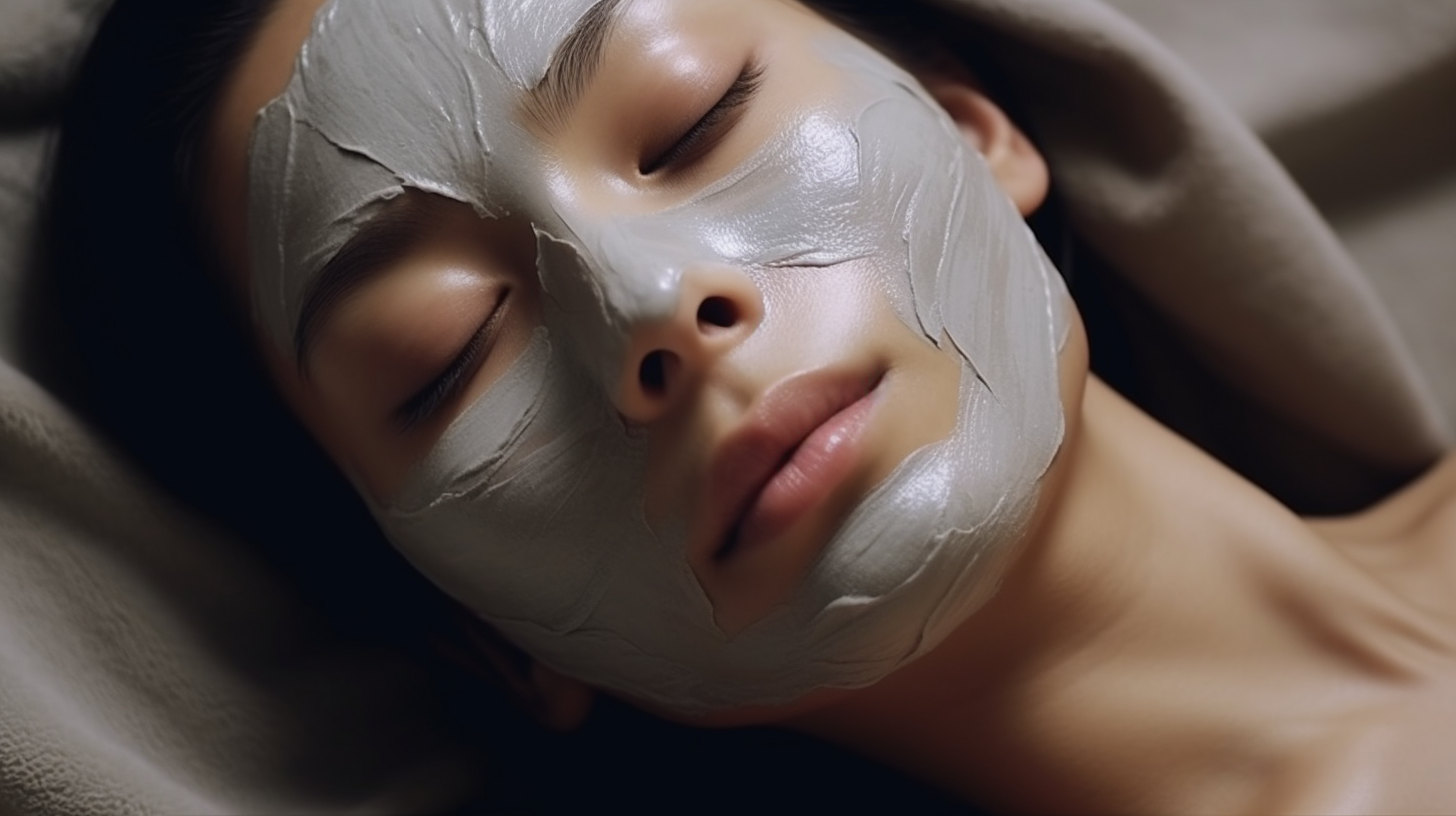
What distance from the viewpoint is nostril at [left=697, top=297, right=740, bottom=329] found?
72 centimetres

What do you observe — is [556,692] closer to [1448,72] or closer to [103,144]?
[103,144]

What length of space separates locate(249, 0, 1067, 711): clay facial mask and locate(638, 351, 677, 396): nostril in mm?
22

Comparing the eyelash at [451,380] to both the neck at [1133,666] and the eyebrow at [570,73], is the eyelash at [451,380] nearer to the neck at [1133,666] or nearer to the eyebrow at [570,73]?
the eyebrow at [570,73]

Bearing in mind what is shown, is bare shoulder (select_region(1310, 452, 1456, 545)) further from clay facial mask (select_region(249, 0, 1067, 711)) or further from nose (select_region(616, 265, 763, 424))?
nose (select_region(616, 265, 763, 424))

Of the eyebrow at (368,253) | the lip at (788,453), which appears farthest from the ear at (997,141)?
the eyebrow at (368,253)

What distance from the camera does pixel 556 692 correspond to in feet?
3.10

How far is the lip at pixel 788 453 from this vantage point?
28.3 inches

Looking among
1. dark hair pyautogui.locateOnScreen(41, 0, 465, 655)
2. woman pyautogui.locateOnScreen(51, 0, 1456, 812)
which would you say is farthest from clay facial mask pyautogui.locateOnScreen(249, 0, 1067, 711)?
dark hair pyautogui.locateOnScreen(41, 0, 465, 655)

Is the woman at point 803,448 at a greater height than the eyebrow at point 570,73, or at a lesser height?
lesser

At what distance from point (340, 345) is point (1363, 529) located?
82 cm

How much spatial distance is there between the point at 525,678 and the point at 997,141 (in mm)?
Result: 529

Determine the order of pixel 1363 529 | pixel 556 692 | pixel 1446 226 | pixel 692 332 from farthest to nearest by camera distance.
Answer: pixel 1446 226, pixel 1363 529, pixel 556 692, pixel 692 332

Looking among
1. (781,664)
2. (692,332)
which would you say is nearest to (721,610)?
(781,664)

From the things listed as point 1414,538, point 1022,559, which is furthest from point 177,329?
point 1414,538
